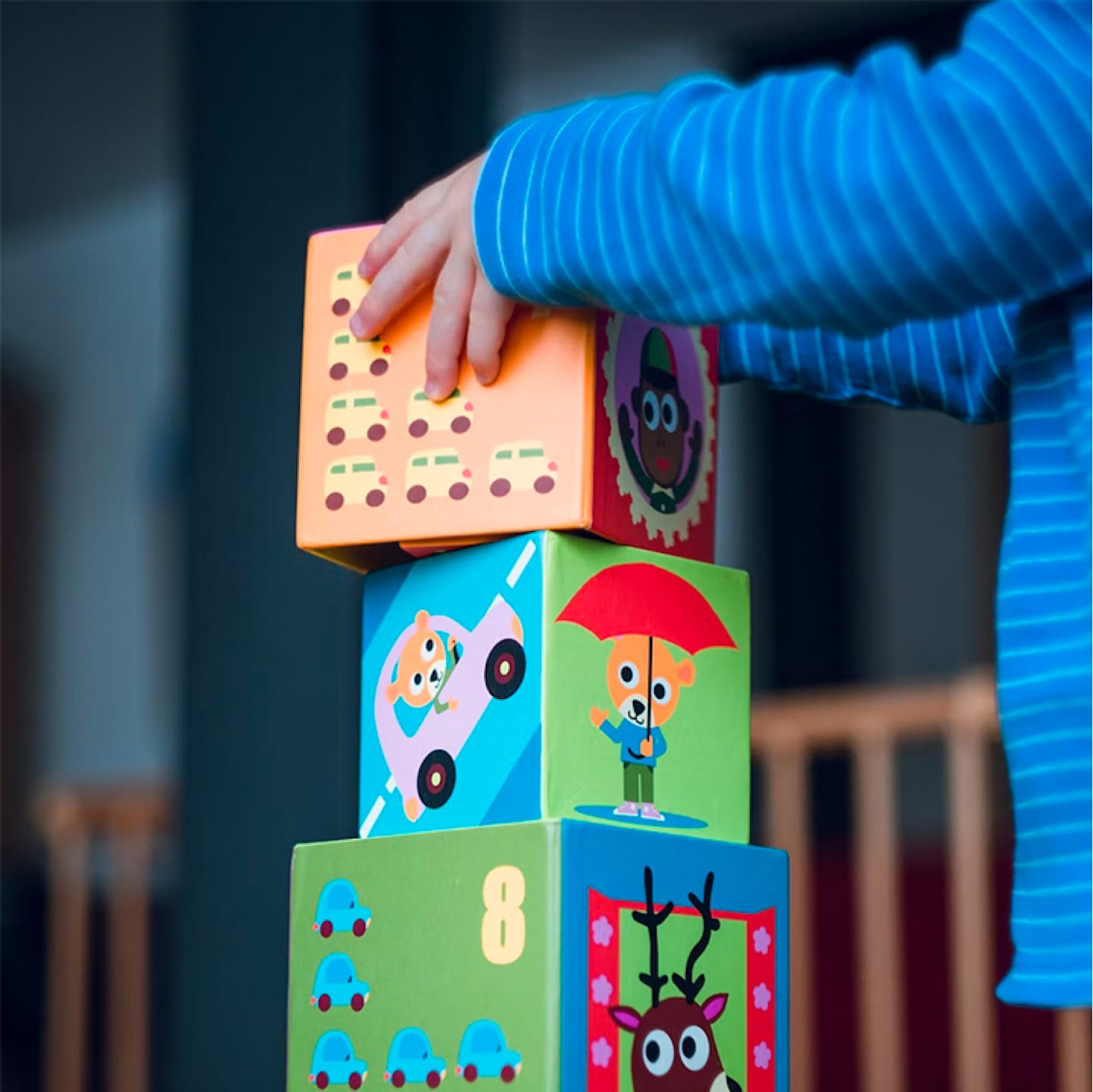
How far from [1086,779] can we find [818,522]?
2563mm

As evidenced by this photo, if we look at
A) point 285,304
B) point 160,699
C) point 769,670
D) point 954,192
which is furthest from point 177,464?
point 954,192

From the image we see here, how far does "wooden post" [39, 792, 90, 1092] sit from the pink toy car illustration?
2085 mm

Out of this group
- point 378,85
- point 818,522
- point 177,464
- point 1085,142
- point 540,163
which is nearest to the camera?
point 1085,142

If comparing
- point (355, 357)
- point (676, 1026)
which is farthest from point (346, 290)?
point (676, 1026)

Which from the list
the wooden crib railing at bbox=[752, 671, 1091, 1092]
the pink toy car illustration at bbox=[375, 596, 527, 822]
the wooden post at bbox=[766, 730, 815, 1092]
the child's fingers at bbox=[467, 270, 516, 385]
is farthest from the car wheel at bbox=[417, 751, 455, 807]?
the wooden post at bbox=[766, 730, 815, 1092]

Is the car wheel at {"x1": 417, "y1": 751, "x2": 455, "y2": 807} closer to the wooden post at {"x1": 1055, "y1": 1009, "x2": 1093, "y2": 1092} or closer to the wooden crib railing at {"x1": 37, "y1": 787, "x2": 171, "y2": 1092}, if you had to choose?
the wooden post at {"x1": 1055, "y1": 1009, "x2": 1093, "y2": 1092}

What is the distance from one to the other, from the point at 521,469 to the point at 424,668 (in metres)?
0.14

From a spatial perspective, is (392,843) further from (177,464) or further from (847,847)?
(177,464)

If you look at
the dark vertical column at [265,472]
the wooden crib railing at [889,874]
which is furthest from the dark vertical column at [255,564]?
the wooden crib railing at [889,874]

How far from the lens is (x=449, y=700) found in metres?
1.00

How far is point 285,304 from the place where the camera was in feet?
6.62

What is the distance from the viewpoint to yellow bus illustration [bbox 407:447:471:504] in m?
0.98

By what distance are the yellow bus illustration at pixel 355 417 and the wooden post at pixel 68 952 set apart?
210 cm

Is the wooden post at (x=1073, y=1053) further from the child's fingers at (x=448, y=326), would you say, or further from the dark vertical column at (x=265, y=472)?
the child's fingers at (x=448, y=326)
